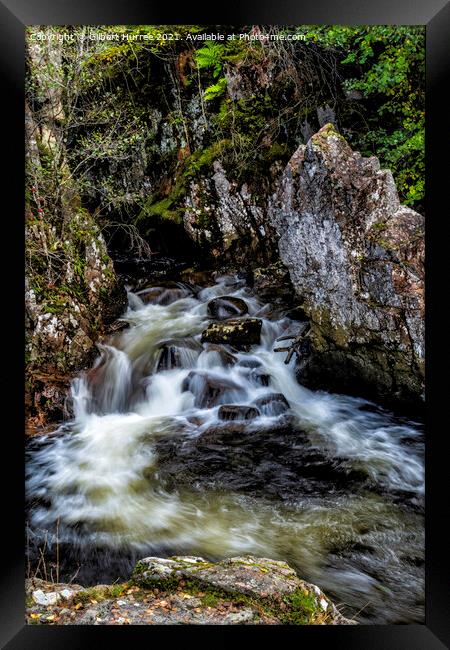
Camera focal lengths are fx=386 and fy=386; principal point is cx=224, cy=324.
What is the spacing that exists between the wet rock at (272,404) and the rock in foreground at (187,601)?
2.71 meters

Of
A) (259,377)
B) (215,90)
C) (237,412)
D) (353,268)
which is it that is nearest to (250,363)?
Result: (259,377)

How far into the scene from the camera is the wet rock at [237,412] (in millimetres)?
4758

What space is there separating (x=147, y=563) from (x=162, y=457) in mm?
1977

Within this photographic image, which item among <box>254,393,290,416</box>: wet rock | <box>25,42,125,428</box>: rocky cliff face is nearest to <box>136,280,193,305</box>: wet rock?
<box>25,42,125,428</box>: rocky cliff face

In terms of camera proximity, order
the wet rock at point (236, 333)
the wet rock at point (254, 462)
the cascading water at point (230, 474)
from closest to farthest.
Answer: the cascading water at point (230, 474), the wet rock at point (254, 462), the wet rock at point (236, 333)

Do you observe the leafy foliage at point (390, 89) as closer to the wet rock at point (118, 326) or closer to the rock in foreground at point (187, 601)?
the rock in foreground at point (187, 601)

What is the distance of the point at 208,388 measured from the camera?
524cm

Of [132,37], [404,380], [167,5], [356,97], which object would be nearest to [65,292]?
[132,37]

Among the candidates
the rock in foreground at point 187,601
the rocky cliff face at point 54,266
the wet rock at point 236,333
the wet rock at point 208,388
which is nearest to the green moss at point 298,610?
the rock in foreground at point 187,601

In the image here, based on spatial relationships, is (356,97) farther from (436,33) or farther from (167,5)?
(167,5)

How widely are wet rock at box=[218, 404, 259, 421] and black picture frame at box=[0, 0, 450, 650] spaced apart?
8.32 feet

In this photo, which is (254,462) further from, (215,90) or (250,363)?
(215,90)

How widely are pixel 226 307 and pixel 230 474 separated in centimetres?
345

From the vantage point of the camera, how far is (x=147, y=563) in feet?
7.53
